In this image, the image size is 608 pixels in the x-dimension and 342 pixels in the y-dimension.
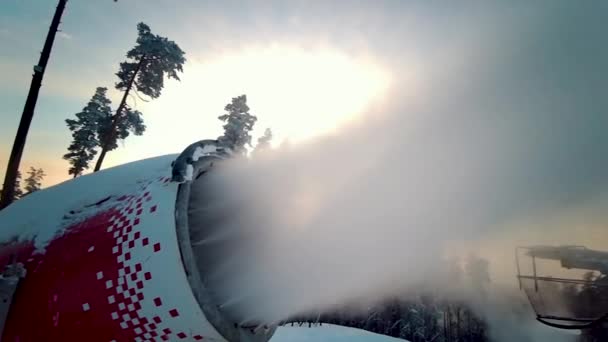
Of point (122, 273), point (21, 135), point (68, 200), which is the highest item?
point (21, 135)

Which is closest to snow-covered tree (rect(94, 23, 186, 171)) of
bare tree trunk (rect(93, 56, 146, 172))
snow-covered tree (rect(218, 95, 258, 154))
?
bare tree trunk (rect(93, 56, 146, 172))

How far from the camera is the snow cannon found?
2320mm

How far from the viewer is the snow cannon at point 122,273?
232 centimetres

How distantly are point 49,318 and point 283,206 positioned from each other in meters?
2.09

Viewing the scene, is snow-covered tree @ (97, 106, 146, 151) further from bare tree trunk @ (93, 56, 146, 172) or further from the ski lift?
the ski lift

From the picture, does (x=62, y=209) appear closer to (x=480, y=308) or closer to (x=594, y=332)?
(x=594, y=332)

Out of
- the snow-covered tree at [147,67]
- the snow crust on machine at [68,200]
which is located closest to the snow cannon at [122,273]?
the snow crust on machine at [68,200]

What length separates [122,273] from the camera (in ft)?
8.00

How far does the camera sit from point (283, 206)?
355 centimetres

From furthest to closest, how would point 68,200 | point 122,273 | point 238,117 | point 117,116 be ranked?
point 238,117, point 117,116, point 68,200, point 122,273

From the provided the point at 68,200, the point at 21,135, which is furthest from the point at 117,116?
the point at 68,200

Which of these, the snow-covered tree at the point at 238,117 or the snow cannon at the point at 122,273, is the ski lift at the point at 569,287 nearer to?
the snow cannon at the point at 122,273

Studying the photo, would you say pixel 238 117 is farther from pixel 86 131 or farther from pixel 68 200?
pixel 68 200

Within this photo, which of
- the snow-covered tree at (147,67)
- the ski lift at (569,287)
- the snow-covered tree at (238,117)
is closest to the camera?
the ski lift at (569,287)
